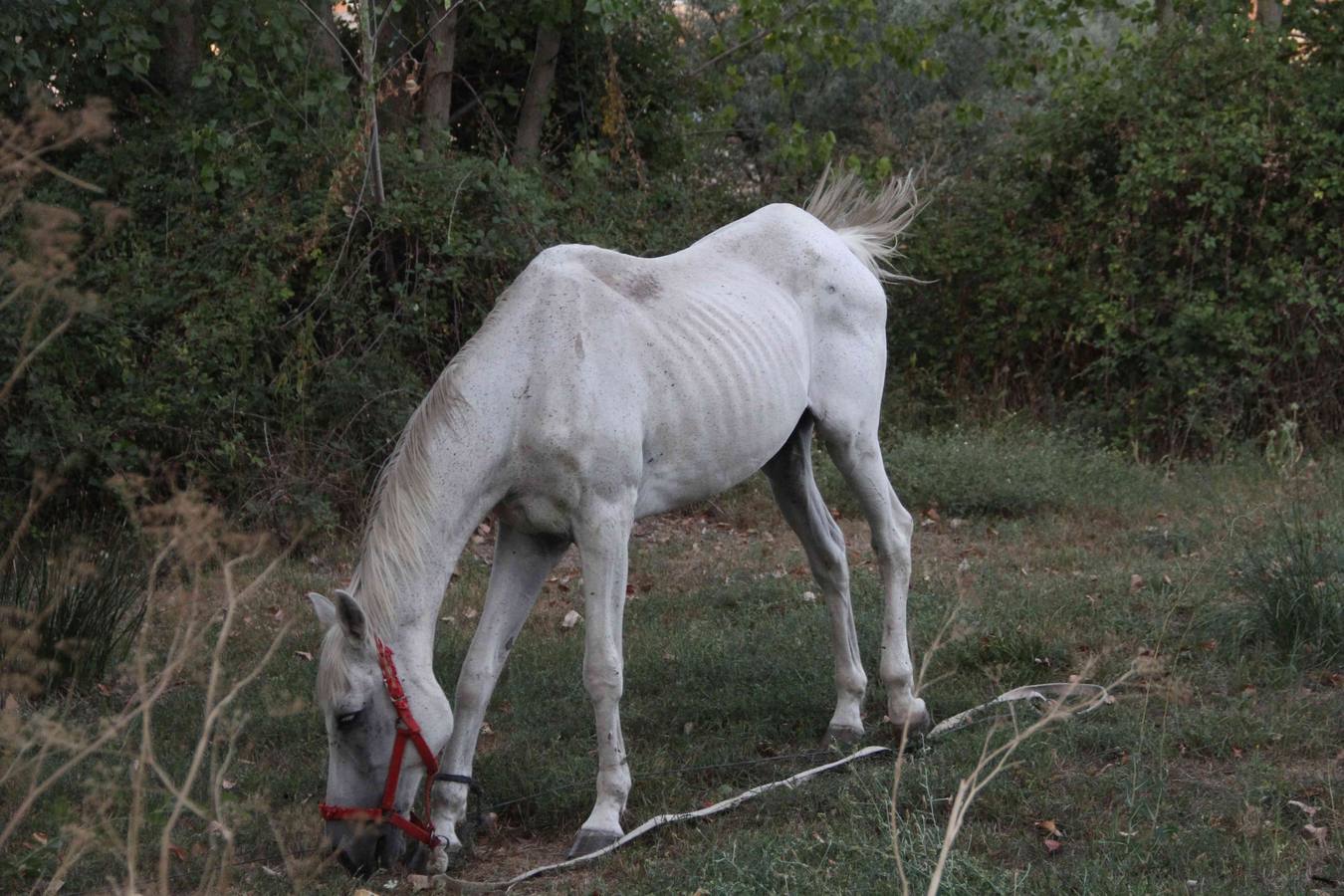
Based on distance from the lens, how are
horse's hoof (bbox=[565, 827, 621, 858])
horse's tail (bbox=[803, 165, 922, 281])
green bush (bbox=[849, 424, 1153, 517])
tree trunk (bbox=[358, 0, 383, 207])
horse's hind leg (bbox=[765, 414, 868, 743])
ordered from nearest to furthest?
1. horse's hoof (bbox=[565, 827, 621, 858])
2. horse's hind leg (bbox=[765, 414, 868, 743])
3. horse's tail (bbox=[803, 165, 922, 281])
4. tree trunk (bbox=[358, 0, 383, 207])
5. green bush (bbox=[849, 424, 1153, 517])

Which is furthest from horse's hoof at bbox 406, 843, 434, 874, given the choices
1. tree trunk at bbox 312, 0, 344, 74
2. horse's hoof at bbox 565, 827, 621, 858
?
tree trunk at bbox 312, 0, 344, 74

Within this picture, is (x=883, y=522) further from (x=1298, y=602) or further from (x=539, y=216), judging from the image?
(x=539, y=216)

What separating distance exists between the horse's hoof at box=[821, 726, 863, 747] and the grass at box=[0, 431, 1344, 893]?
0.29 feet

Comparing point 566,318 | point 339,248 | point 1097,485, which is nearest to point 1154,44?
point 1097,485

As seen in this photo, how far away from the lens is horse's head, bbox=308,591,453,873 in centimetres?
373

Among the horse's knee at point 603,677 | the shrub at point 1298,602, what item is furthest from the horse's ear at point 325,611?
the shrub at point 1298,602

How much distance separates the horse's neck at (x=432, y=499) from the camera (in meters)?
3.91

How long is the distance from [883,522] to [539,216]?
4.91 metres

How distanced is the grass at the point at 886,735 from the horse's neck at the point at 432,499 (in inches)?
28.0

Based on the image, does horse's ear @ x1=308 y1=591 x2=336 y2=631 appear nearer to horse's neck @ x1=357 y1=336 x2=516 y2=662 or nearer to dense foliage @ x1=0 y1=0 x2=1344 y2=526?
horse's neck @ x1=357 y1=336 x2=516 y2=662

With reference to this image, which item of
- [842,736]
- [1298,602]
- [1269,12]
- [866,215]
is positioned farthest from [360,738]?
[1269,12]

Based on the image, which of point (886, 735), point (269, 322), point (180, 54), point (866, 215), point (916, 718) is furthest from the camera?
point (180, 54)

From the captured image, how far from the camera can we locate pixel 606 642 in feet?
13.8

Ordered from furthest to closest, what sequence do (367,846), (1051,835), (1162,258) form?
(1162,258)
(1051,835)
(367,846)
